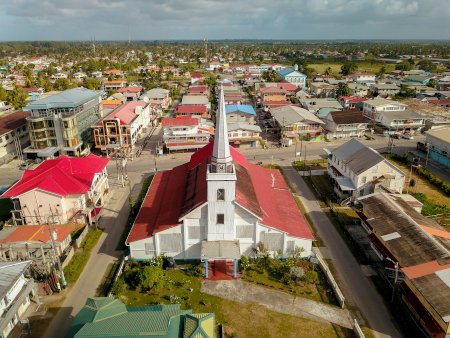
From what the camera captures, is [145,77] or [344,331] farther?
[145,77]

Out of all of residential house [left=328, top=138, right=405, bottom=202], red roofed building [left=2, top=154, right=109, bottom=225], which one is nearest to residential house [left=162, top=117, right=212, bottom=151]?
red roofed building [left=2, top=154, right=109, bottom=225]

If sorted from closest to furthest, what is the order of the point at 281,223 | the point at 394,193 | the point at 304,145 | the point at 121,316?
the point at 121,316
the point at 281,223
the point at 394,193
the point at 304,145

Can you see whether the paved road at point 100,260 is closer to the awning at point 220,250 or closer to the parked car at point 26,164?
the awning at point 220,250

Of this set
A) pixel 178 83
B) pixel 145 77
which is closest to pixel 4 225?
pixel 178 83

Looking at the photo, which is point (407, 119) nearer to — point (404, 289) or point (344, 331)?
point (404, 289)

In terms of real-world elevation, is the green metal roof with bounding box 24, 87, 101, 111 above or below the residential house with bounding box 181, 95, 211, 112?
above

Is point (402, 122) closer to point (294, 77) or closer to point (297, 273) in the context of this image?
point (297, 273)

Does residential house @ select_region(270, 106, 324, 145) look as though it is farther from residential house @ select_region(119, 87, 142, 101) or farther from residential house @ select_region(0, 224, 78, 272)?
residential house @ select_region(119, 87, 142, 101)

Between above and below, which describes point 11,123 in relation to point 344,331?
above
